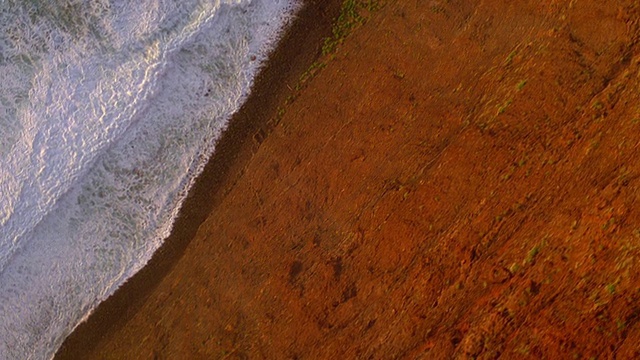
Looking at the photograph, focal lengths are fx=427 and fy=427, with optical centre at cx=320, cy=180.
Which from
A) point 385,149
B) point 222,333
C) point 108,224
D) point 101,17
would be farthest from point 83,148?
point 385,149

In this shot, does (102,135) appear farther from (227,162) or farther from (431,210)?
(431,210)

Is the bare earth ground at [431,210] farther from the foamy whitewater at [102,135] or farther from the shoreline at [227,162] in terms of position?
the foamy whitewater at [102,135]

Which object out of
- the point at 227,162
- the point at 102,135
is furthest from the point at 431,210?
the point at 102,135

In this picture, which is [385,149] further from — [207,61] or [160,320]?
[160,320]

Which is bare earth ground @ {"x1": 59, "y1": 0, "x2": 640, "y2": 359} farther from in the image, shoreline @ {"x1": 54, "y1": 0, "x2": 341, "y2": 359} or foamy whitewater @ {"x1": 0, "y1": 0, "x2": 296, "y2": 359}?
foamy whitewater @ {"x1": 0, "y1": 0, "x2": 296, "y2": 359}

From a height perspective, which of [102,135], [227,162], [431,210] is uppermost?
[431,210]

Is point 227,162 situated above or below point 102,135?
above

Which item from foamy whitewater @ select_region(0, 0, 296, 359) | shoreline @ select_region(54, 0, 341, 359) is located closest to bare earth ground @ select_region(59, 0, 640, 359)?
shoreline @ select_region(54, 0, 341, 359)
